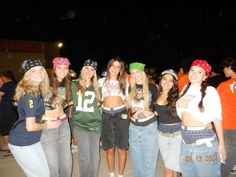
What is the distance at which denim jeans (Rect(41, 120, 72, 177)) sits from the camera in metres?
4.25

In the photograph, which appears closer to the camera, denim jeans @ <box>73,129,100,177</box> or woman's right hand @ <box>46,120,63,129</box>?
woman's right hand @ <box>46,120,63,129</box>

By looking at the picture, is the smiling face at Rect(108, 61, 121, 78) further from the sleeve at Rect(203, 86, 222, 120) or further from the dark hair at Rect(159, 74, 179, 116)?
the sleeve at Rect(203, 86, 222, 120)

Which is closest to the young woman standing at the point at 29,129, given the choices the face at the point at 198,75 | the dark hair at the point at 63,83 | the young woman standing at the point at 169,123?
the dark hair at the point at 63,83

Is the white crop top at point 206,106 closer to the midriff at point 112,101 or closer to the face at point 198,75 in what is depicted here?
the face at point 198,75

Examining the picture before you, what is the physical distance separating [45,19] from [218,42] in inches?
957

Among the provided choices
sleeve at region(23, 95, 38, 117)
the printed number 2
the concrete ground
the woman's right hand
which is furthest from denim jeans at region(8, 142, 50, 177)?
the concrete ground

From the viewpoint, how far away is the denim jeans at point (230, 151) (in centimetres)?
465

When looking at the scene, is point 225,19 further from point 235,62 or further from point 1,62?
point 235,62

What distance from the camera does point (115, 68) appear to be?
201 inches

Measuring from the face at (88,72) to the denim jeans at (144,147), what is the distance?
1.03 meters

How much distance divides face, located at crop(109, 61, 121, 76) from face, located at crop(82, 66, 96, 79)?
0.40 m

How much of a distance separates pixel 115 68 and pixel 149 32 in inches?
1853

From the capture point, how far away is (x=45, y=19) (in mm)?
38406
